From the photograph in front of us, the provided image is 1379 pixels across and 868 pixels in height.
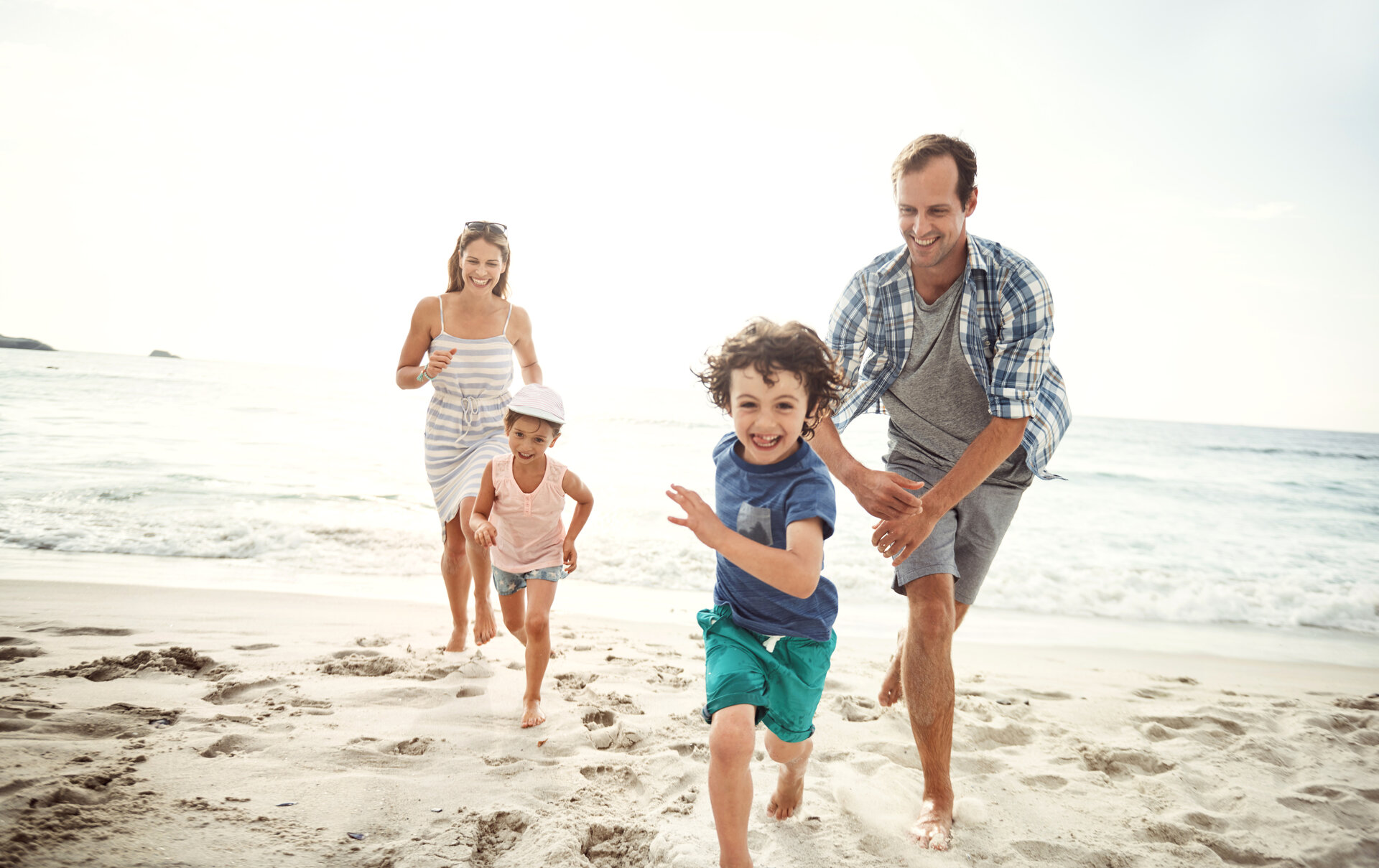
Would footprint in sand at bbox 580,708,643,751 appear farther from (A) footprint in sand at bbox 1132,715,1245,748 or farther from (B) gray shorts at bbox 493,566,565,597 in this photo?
(A) footprint in sand at bbox 1132,715,1245,748

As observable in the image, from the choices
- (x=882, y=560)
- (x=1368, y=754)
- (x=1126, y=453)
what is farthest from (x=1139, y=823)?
(x=1126, y=453)

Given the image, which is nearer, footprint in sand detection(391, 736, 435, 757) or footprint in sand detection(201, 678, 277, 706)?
footprint in sand detection(391, 736, 435, 757)

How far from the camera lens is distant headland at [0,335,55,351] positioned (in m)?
44.1

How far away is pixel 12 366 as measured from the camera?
28.2 m

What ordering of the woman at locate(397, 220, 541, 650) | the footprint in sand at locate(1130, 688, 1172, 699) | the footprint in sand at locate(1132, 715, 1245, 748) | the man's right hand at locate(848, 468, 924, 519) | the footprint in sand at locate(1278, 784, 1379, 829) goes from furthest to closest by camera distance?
the footprint in sand at locate(1130, 688, 1172, 699)
the woman at locate(397, 220, 541, 650)
the footprint in sand at locate(1132, 715, 1245, 748)
the footprint in sand at locate(1278, 784, 1379, 829)
the man's right hand at locate(848, 468, 924, 519)

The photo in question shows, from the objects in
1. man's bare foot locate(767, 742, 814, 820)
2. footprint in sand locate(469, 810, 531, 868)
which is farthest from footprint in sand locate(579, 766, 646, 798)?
man's bare foot locate(767, 742, 814, 820)

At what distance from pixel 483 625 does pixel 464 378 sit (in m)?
1.37

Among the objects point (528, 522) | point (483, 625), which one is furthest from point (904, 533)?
point (483, 625)

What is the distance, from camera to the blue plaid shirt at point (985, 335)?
2.76 metres

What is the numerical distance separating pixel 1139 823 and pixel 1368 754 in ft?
5.45

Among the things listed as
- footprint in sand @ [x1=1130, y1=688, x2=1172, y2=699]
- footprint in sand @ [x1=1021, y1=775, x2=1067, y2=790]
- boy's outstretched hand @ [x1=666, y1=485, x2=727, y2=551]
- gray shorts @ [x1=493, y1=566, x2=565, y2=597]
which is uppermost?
boy's outstretched hand @ [x1=666, y1=485, x2=727, y2=551]

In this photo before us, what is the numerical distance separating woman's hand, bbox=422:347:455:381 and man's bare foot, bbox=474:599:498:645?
1.27 metres

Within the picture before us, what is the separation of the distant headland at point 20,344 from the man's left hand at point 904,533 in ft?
187

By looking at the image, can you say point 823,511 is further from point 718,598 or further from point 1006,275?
point 1006,275
